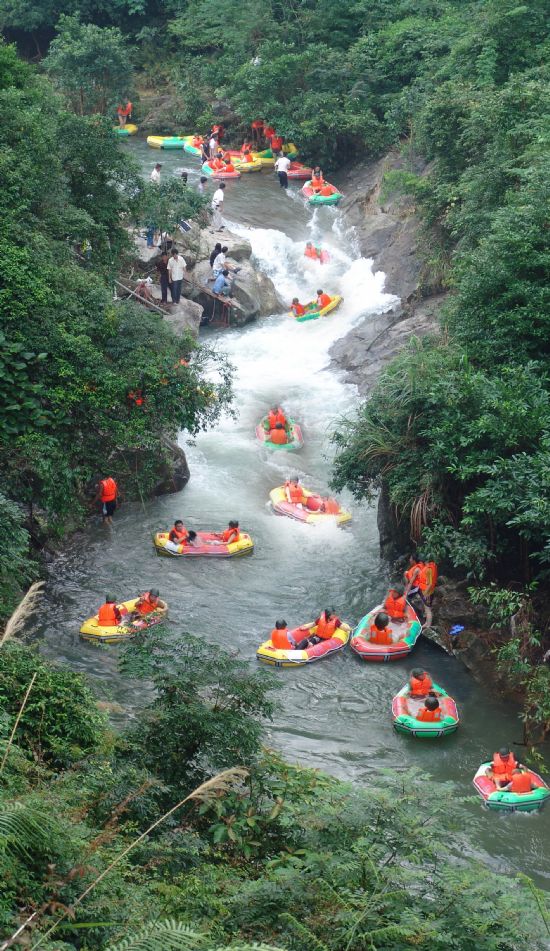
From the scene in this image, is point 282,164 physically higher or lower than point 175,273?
lower

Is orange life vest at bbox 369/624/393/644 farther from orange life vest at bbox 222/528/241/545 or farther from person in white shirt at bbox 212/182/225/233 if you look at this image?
person in white shirt at bbox 212/182/225/233

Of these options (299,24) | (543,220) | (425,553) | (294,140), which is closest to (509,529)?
(425,553)

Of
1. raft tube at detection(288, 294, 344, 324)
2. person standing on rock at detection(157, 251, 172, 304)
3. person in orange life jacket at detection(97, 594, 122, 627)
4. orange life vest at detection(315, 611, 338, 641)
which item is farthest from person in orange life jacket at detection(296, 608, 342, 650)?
raft tube at detection(288, 294, 344, 324)

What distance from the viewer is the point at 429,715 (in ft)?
45.4

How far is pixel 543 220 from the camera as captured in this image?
16547 millimetres

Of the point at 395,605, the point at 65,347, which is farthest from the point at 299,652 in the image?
the point at 65,347

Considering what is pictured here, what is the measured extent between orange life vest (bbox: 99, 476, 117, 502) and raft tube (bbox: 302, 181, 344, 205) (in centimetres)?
1596

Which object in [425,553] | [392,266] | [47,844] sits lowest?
[392,266]

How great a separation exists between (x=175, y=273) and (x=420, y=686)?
40.9 feet

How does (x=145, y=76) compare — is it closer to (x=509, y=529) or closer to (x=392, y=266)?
(x=392, y=266)

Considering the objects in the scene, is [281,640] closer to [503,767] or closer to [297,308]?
[503,767]

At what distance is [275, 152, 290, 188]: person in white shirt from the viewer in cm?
3259

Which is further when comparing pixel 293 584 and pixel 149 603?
pixel 293 584

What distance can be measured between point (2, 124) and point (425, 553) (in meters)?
9.04
